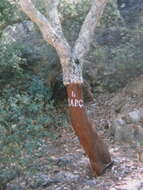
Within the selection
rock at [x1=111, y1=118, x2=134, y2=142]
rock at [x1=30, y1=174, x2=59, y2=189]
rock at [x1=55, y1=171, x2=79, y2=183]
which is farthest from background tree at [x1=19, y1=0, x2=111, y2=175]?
rock at [x1=111, y1=118, x2=134, y2=142]

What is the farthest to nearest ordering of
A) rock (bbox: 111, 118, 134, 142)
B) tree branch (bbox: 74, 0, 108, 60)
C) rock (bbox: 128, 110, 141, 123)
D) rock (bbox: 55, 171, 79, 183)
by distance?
1. rock (bbox: 128, 110, 141, 123)
2. rock (bbox: 111, 118, 134, 142)
3. rock (bbox: 55, 171, 79, 183)
4. tree branch (bbox: 74, 0, 108, 60)

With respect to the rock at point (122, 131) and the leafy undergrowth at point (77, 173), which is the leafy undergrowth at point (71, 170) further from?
the rock at point (122, 131)

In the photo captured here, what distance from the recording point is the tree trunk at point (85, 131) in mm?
6070

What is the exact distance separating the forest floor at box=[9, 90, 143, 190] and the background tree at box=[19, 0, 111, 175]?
372 millimetres

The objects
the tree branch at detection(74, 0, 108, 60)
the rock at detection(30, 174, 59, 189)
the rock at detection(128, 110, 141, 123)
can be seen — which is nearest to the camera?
the tree branch at detection(74, 0, 108, 60)

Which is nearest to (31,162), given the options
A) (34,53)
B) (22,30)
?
(34,53)

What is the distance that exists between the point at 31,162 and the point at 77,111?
1074 mm

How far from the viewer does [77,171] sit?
22.7 ft

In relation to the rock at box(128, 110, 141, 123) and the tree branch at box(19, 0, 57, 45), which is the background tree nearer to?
the tree branch at box(19, 0, 57, 45)

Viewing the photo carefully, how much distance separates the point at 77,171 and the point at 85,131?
1091 millimetres

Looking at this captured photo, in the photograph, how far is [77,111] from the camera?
6082mm

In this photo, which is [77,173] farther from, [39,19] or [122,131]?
[39,19]

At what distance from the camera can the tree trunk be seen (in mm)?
6070

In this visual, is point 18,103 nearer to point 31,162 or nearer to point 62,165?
point 31,162
